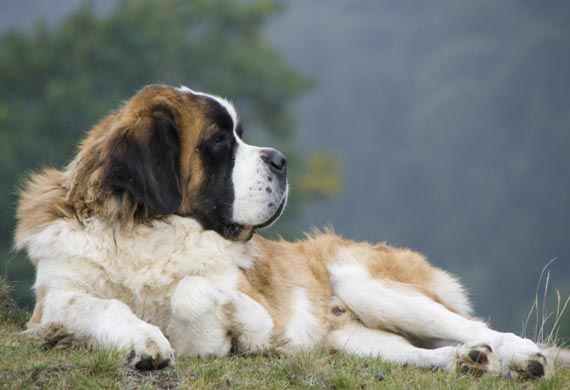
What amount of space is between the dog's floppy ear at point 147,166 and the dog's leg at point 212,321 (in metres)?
0.46

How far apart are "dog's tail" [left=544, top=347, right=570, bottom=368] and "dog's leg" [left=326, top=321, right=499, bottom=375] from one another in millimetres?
403

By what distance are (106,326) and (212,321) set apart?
1.92ft

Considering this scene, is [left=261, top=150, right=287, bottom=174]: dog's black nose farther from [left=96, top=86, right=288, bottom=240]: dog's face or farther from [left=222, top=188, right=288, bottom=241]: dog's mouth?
[left=222, top=188, right=288, bottom=241]: dog's mouth

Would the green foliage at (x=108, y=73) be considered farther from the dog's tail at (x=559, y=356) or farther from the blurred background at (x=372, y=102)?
the dog's tail at (x=559, y=356)

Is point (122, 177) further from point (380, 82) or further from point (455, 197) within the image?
point (380, 82)

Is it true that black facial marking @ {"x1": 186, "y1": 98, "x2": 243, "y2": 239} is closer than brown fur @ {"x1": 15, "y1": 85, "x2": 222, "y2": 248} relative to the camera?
No

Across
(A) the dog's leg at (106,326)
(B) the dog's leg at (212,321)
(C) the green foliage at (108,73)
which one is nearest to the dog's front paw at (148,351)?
(A) the dog's leg at (106,326)

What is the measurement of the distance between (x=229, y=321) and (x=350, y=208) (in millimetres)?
59048

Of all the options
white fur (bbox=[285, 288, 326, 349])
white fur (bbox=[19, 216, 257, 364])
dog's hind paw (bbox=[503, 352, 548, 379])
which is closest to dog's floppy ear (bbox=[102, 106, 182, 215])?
white fur (bbox=[19, 216, 257, 364])

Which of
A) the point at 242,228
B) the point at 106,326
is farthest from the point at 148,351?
the point at 242,228

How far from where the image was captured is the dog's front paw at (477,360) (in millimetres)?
4625

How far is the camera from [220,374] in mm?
4129

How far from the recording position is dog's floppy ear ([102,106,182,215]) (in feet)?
15.1

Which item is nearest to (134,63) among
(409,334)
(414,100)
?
(409,334)
